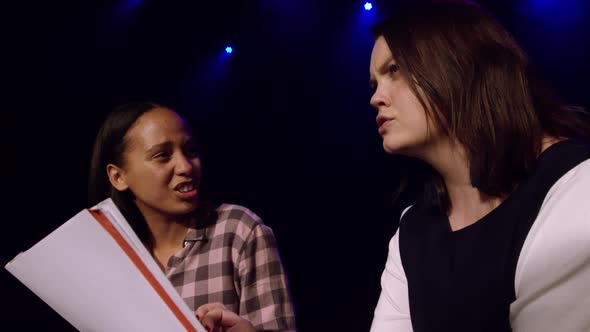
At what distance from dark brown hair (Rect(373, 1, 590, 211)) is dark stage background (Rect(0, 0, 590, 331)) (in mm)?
2023

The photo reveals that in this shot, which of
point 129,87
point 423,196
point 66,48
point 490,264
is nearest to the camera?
point 490,264

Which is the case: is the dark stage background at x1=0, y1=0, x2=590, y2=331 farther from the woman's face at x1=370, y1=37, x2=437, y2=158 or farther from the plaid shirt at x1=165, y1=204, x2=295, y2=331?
the woman's face at x1=370, y1=37, x2=437, y2=158

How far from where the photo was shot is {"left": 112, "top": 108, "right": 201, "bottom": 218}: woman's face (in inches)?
61.4

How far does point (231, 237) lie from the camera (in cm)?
152

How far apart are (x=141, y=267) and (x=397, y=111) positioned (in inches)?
23.8

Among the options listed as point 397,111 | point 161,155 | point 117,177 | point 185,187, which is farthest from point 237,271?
point 397,111

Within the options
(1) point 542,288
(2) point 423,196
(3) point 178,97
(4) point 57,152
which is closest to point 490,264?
(1) point 542,288

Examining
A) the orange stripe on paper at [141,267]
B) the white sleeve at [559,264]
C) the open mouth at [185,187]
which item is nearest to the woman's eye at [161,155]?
the open mouth at [185,187]

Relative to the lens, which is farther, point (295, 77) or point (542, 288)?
point (295, 77)

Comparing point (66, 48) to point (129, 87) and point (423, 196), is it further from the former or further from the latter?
point (423, 196)

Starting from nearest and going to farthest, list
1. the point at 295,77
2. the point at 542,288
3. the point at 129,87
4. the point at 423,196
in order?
the point at 542,288, the point at 423,196, the point at 129,87, the point at 295,77

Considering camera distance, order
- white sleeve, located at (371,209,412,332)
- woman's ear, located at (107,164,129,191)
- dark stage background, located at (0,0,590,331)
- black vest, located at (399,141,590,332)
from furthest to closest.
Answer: dark stage background, located at (0,0,590,331) < woman's ear, located at (107,164,129,191) < white sleeve, located at (371,209,412,332) < black vest, located at (399,141,590,332)

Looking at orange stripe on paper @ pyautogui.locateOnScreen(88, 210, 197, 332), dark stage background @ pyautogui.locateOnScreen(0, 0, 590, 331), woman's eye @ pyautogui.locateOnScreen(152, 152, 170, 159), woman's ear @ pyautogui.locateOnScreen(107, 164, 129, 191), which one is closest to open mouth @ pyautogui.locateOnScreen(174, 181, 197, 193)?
woman's eye @ pyautogui.locateOnScreen(152, 152, 170, 159)

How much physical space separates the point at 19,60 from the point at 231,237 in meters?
1.79
